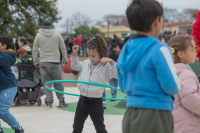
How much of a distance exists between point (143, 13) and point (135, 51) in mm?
300

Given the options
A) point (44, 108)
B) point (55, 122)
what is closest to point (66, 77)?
point (44, 108)

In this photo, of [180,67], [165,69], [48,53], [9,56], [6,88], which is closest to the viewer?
[165,69]

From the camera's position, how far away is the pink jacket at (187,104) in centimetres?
246

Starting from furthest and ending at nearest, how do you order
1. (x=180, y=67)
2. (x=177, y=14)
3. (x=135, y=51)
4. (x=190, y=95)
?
(x=177, y=14), (x=180, y=67), (x=190, y=95), (x=135, y=51)

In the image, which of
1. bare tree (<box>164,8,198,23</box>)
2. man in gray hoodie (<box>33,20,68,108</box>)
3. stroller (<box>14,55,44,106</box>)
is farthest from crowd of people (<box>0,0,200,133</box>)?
bare tree (<box>164,8,198,23</box>)

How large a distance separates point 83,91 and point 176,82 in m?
1.91

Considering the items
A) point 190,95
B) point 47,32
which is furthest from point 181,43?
point 47,32

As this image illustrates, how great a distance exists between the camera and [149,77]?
1.97 m

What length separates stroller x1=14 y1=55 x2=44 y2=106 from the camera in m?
7.14

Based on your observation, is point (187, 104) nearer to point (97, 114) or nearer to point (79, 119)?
point (97, 114)

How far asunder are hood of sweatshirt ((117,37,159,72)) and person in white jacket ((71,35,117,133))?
1.34 m

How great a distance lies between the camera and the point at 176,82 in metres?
1.92

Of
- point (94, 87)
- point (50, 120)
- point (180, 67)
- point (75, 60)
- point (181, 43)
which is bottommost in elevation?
point (50, 120)

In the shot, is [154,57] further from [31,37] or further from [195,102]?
[31,37]
